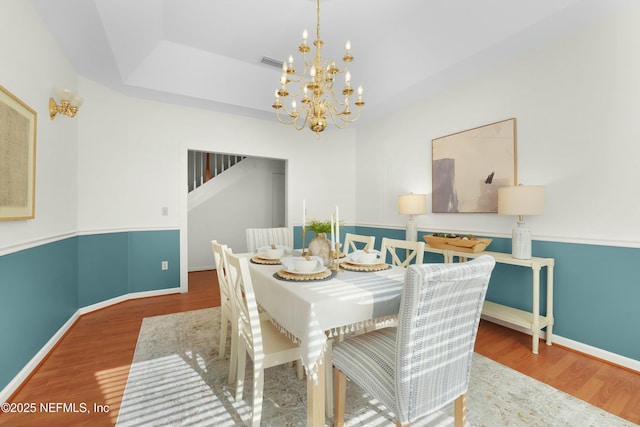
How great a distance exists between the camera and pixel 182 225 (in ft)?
13.1

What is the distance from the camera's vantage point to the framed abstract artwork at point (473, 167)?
9.38ft

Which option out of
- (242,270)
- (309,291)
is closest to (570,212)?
(309,291)

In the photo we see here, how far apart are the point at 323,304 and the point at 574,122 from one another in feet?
8.69

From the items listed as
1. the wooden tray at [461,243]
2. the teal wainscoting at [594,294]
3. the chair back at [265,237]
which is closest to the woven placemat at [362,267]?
the chair back at [265,237]

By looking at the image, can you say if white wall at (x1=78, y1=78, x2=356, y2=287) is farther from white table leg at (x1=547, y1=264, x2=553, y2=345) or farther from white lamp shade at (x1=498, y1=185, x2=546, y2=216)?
white table leg at (x1=547, y1=264, x2=553, y2=345)

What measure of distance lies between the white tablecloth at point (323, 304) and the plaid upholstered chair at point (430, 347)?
0.20 meters

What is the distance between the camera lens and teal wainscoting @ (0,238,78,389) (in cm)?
175

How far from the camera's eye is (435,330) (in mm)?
1143

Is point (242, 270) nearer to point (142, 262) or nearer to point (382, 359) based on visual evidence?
point (382, 359)

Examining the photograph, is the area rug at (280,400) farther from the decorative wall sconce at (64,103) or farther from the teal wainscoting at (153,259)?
the decorative wall sconce at (64,103)

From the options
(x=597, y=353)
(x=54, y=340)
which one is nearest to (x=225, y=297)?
(x=54, y=340)

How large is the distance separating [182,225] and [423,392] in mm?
3677

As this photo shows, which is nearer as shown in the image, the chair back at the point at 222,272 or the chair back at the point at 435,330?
the chair back at the point at 435,330

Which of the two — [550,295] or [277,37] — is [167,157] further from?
[550,295]
